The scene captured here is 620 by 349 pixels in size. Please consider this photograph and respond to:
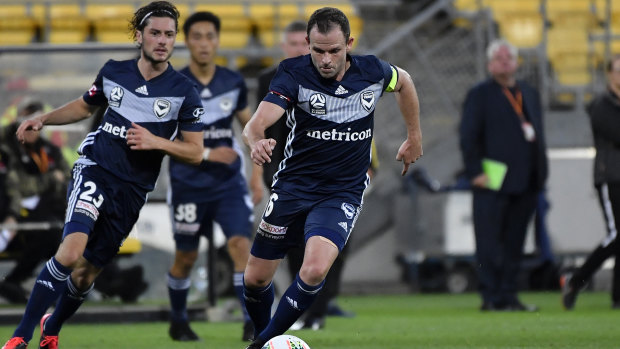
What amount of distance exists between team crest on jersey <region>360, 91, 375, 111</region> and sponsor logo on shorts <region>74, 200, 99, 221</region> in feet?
5.52

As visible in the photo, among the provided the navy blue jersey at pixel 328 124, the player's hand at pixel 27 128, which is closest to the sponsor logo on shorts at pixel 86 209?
the player's hand at pixel 27 128

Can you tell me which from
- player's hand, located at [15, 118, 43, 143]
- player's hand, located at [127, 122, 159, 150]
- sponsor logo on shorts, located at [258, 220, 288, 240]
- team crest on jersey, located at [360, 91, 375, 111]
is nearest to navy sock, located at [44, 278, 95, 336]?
player's hand, located at [15, 118, 43, 143]

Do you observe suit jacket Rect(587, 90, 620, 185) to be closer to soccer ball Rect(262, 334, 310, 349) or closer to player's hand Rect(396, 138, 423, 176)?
player's hand Rect(396, 138, 423, 176)

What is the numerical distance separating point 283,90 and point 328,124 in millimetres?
357

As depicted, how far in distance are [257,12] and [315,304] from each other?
32.8 feet

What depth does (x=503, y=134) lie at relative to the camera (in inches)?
463

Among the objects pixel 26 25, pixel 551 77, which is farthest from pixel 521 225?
pixel 26 25

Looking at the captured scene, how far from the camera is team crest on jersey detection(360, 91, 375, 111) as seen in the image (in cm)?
683

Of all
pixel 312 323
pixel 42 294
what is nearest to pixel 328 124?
pixel 42 294

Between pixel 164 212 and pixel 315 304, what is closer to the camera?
pixel 315 304

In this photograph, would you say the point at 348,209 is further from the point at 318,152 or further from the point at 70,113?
the point at 70,113

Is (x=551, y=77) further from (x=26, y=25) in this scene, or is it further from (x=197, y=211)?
(x=197, y=211)

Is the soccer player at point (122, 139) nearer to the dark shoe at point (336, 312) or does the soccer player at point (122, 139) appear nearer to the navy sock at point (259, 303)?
the navy sock at point (259, 303)

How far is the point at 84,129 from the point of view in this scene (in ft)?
37.6
